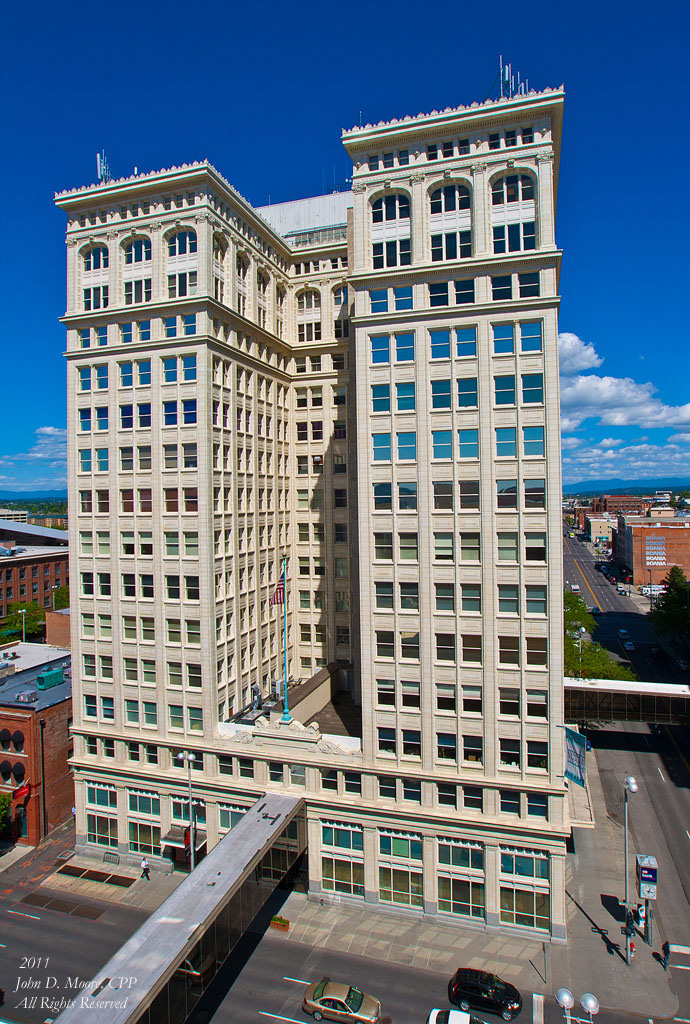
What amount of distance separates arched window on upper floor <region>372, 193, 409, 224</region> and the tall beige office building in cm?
24

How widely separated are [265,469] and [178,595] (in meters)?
15.0

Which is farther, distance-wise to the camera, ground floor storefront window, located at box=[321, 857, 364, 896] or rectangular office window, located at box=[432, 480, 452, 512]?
ground floor storefront window, located at box=[321, 857, 364, 896]

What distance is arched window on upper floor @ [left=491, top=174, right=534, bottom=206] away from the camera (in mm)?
37594

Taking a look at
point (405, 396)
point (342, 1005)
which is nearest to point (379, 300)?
point (405, 396)

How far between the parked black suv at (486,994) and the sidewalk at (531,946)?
1.67 meters

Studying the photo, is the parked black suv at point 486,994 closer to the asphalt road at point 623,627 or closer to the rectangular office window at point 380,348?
the rectangular office window at point 380,348

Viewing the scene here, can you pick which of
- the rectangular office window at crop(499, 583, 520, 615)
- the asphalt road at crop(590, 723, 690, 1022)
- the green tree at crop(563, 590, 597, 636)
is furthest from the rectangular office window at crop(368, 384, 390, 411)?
the green tree at crop(563, 590, 597, 636)

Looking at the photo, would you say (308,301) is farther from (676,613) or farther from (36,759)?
(676,613)

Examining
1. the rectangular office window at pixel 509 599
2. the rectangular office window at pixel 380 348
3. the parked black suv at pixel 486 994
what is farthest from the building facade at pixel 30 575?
the parked black suv at pixel 486 994

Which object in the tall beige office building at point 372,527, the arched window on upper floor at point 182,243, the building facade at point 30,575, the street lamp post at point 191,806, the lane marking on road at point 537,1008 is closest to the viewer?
the lane marking on road at point 537,1008

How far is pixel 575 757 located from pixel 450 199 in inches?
1632

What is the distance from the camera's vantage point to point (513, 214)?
37750 mm

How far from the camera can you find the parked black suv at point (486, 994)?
30781 mm

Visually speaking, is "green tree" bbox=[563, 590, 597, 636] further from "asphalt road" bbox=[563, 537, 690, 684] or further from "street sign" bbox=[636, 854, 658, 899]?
"street sign" bbox=[636, 854, 658, 899]
